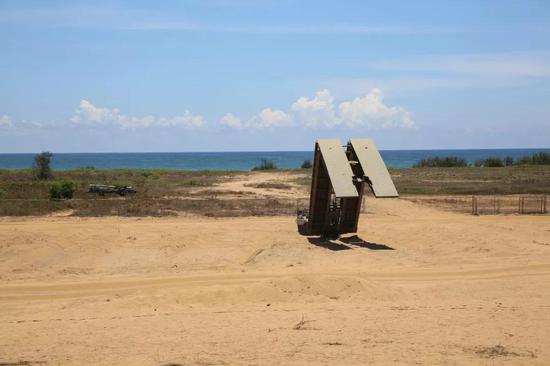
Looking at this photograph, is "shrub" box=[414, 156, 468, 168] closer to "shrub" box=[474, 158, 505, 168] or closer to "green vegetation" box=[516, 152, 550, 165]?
"shrub" box=[474, 158, 505, 168]

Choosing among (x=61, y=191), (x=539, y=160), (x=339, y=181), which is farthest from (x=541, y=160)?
(x=339, y=181)

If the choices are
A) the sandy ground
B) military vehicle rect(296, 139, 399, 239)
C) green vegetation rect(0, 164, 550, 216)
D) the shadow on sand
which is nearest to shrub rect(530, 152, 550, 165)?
green vegetation rect(0, 164, 550, 216)

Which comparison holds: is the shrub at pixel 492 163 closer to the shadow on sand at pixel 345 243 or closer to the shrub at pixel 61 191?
the shrub at pixel 61 191

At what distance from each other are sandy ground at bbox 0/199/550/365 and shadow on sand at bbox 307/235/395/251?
61mm

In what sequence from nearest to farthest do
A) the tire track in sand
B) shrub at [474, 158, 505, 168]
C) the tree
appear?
the tire track in sand
the tree
shrub at [474, 158, 505, 168]

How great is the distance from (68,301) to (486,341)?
831 cm

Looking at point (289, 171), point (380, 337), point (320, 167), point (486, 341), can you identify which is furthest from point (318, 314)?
point (289, 171)

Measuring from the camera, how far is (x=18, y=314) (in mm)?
11711

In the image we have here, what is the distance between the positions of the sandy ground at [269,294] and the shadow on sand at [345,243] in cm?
6

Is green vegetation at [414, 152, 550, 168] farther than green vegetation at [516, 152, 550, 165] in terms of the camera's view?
Yes

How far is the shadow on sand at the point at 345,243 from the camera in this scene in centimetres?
1862

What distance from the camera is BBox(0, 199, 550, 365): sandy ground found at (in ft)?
29.6

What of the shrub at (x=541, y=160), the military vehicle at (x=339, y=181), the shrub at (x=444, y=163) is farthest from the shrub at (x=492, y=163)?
the military vehicle at (x=339, y=181)

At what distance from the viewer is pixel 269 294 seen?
12.7 metres
